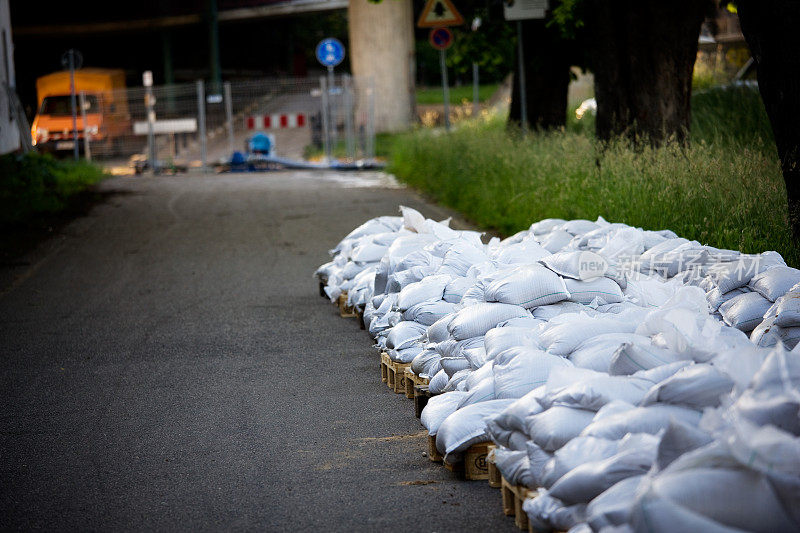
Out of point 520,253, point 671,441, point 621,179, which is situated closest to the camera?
point 671,441

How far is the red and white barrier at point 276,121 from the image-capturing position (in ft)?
80.0

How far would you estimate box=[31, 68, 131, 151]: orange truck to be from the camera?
25281mm

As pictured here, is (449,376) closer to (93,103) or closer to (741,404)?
(741,404)

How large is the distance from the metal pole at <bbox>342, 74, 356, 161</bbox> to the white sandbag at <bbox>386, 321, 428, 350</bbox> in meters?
18.3

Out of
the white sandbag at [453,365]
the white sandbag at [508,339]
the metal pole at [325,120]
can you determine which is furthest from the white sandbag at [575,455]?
the metal pole at [325,120]

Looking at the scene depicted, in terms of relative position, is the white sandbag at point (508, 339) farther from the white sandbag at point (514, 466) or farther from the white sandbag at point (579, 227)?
the white sandbag at point (579, 227)

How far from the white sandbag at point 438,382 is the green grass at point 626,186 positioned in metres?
2.59

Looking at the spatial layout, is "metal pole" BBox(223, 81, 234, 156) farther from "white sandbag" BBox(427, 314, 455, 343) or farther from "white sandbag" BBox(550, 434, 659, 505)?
"white sandbag" BBox(550, 434, 659, 505)

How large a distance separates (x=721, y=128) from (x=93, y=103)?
1772 centimetres

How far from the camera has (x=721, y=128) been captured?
12781 millimetres

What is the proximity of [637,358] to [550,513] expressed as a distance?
31.3 inches

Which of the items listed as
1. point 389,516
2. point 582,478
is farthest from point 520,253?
point 582,478

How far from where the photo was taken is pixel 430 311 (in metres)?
6.22

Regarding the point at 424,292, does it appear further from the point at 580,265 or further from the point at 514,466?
the point at 514,466
